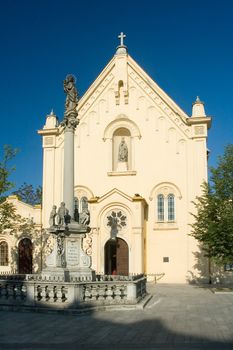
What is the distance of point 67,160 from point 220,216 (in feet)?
33.5

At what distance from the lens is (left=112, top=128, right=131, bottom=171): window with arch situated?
34406 millimetres

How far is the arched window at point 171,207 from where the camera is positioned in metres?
32.5

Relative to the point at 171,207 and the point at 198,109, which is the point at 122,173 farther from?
the point at 198,109

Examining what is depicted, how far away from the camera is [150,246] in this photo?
3228 cm

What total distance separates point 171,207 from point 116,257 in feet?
18.6

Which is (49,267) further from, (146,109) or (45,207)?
(146,109)

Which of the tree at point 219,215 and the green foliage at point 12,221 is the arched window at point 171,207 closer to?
the tree at point 219,215

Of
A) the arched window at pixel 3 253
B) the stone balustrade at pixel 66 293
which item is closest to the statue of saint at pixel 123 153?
the arched window at pixel 3 253

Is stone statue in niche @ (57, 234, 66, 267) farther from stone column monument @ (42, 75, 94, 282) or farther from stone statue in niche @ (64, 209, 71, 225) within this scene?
stone statue in niche @ (64, 209, 71, 225)

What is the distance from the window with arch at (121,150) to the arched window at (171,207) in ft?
13.6

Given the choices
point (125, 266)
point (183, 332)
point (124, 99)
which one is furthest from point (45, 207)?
point (183, 332)

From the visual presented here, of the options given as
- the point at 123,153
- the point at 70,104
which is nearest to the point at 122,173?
the point at 123,153

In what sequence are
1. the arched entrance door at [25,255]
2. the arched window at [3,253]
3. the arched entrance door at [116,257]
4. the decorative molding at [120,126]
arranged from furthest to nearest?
the arched window at [3,253] → the arched entrance door at [25,255] → the decorative molding at [120,126] → the arched entrance door at [116,257]

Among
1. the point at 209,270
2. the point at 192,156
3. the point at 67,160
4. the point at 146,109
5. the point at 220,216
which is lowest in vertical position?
the point at 209,270
